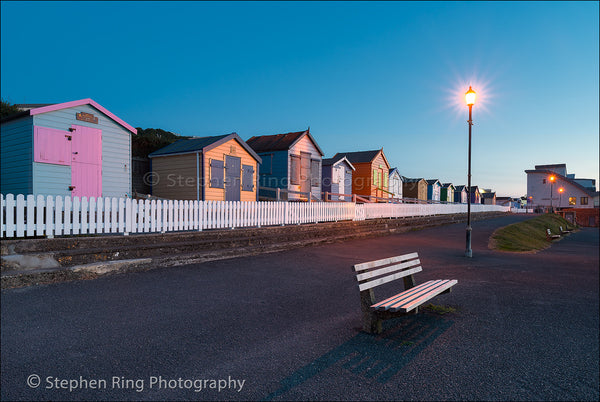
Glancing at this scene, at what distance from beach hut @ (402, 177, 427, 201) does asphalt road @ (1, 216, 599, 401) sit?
39570 millimetres

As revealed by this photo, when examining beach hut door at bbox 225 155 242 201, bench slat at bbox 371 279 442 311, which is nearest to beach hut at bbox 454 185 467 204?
beach hut door at bbox 225 155 242 201

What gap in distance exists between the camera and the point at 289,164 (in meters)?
23.8

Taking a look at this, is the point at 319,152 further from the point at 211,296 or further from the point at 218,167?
the point at 211,296

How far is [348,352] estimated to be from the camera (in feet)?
14.0

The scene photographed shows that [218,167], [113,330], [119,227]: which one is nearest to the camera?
[113,330]

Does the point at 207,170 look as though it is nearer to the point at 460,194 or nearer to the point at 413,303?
the point at 413,303

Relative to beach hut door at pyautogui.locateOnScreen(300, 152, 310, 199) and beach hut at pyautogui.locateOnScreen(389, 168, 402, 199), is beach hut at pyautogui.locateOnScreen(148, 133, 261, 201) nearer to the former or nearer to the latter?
beach hut door at pyautogui.locateOnScreen(300, 152, 310, 199)

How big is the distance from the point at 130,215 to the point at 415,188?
41.5 meters

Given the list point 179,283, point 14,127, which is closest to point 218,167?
point 14,127

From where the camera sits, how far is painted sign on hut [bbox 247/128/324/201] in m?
23.8

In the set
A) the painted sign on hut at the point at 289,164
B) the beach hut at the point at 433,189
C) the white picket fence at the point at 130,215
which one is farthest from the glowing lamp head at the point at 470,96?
the beach hut at the point at 433,189

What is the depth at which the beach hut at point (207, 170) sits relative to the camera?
59.9ft

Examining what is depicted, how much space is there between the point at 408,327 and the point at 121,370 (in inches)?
147
